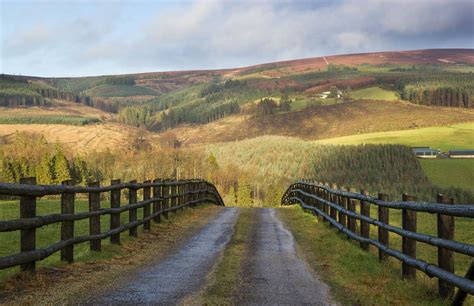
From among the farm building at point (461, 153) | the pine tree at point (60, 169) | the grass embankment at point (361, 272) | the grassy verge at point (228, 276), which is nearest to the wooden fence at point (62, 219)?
the grassy verge at point (228, 276)

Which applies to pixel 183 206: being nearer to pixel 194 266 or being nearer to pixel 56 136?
pixel 194 266

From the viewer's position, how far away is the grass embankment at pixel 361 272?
8422mm

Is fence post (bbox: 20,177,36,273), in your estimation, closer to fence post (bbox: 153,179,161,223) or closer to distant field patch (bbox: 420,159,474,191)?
fence post (bbox: 153,179,161,223)

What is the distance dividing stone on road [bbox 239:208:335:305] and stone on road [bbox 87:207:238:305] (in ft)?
2.93

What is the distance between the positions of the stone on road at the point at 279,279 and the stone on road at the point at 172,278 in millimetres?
894

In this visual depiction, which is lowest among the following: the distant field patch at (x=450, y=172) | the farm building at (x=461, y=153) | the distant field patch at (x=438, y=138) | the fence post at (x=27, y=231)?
the distant field patch at (x=450, y=172)

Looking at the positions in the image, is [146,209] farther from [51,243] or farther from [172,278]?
[172,278]

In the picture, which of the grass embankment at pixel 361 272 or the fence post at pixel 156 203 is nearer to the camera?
the grass embankment at pixel 361 272

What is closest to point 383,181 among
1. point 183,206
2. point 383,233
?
point 183,206

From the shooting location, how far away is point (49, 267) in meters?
9.86

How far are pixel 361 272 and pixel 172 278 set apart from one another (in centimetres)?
372

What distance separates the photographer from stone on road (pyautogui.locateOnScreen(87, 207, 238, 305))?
314 inches

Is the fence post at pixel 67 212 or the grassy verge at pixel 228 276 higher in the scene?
the fence post at pixel 67 212

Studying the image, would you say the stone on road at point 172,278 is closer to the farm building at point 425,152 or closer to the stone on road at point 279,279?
the stone on road at point 279,279
